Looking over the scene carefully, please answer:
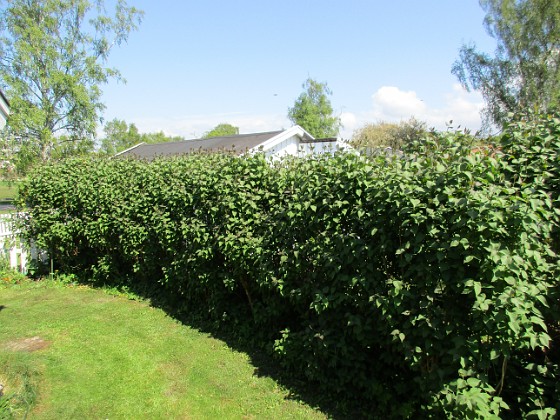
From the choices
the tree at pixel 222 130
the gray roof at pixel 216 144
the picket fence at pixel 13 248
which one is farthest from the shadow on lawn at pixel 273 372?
the tree at pixel 222 130

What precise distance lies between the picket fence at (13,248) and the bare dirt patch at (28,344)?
3271mm

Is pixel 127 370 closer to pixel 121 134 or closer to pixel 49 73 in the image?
pixel 49 73

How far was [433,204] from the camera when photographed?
8.39 ft

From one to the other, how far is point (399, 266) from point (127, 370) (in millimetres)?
2840

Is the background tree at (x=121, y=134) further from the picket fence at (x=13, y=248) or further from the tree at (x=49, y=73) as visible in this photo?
the picket fence at (x=13, y=248)

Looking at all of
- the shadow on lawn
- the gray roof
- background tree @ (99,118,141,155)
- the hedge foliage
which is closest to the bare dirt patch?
the shadow on lawn

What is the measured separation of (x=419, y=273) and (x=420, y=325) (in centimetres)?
34

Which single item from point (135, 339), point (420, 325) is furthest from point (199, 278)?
point (420, 325)

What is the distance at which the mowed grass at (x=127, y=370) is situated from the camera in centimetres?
328

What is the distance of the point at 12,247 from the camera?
24.1 feet

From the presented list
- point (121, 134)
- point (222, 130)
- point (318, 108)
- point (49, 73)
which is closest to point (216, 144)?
point (49, 73)

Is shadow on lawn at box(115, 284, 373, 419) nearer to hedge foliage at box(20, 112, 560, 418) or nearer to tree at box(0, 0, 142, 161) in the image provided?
hedge foliage at box(20, 112, 560, 418)

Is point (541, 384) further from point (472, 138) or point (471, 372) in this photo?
point (472, 138)

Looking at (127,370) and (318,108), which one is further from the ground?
(318,108)
